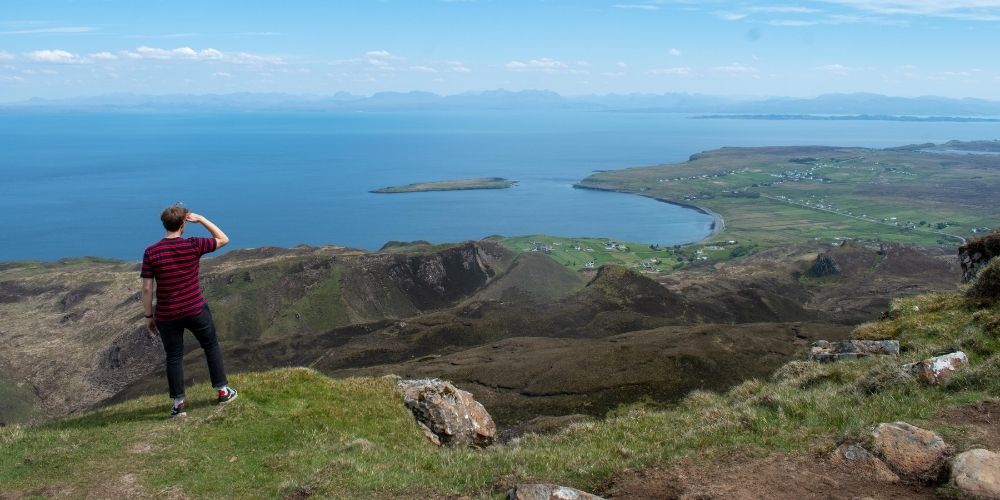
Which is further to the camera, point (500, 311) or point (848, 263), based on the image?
point (848, 263)

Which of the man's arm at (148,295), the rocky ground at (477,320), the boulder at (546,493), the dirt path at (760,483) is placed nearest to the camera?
the boulder at (546,493)

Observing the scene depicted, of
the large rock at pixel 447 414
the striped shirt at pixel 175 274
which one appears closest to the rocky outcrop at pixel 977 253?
the large rock at pixel 447 414

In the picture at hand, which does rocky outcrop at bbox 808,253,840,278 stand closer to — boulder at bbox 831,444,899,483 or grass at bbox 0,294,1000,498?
grass at bbox 0,294,1000,498

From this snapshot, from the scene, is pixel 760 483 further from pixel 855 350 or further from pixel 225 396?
pixel 855 350

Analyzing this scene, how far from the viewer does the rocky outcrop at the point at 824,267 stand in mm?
95812

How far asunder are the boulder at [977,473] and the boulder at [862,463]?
64cm

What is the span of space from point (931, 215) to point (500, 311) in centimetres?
14957

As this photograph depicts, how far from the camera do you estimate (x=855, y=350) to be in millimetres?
17500

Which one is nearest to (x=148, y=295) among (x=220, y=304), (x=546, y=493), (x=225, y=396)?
(x=225, y=396)

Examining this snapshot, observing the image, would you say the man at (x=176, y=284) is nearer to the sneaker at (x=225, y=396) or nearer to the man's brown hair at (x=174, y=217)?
the man's brown hair at (x=174, y=217)

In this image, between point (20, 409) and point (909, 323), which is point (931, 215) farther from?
point (20, 409)

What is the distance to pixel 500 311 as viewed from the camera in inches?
2594

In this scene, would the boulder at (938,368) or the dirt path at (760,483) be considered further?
the boulder at (938,368)

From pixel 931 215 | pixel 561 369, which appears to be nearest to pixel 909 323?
pixel 561 369
